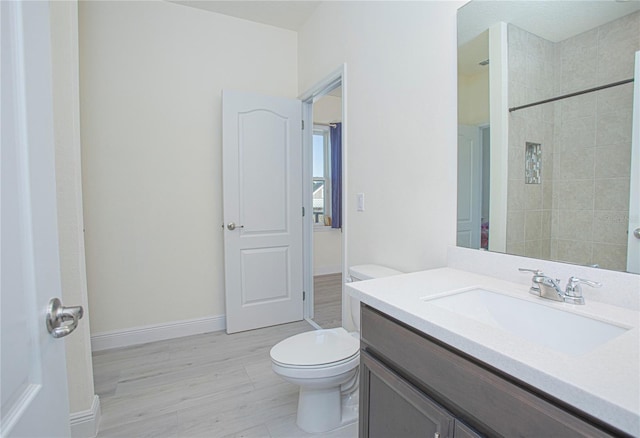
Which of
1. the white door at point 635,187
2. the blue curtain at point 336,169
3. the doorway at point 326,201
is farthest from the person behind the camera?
the blue curtain at point 336,169

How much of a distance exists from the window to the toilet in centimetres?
308

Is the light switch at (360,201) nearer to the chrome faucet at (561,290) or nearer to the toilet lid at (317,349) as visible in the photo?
the toilet lid at (317,349)

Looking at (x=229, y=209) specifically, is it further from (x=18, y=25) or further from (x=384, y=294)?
(x=18, y=25)

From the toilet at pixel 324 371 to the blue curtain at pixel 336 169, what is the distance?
9.43 feet

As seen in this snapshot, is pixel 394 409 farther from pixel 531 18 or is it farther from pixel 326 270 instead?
pixel 326 270

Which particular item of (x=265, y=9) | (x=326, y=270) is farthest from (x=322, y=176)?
(x=265, y=9)

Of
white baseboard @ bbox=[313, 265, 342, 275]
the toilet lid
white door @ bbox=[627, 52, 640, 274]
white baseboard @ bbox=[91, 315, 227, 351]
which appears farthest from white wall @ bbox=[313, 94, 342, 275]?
white door @ bbox=[627, 52, 640, 274]

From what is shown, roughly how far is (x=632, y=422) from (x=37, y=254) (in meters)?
1.03

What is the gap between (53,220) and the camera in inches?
28.2

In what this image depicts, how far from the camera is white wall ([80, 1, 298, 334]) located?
2.44 meters

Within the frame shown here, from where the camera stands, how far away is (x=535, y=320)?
0.98 m

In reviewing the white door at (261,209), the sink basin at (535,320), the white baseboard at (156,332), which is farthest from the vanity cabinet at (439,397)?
the white baseboard at (156,332)

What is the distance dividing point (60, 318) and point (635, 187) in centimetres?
150

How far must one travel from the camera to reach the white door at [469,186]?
1395 millimetres
